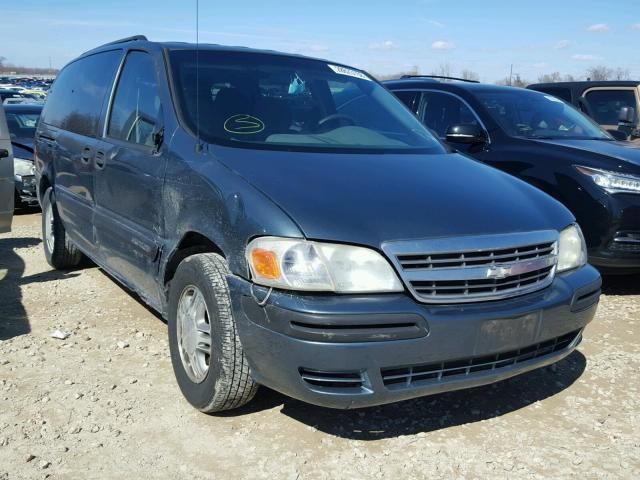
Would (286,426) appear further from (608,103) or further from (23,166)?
(608,103)

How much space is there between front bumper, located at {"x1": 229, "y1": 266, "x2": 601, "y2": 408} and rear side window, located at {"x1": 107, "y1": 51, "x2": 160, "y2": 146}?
1.43 metres

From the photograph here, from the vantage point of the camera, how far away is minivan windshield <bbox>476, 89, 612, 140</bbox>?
5.96 metres

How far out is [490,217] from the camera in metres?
2.88

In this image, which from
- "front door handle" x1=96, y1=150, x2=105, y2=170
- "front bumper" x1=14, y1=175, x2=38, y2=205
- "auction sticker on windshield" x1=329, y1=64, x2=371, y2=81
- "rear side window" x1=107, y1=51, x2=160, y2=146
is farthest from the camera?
"front bumper" x1=14, y1=175, x2=38, y2=205

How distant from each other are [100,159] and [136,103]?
0.50 m

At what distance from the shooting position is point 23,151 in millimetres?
9203

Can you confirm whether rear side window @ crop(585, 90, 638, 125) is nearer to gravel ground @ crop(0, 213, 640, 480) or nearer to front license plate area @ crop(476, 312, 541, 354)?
gravel ground @ crop(0, 213, 640, 480)

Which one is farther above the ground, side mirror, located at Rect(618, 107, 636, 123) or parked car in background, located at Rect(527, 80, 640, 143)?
parked car in background, located at Rect(527, 80, 640, 143)

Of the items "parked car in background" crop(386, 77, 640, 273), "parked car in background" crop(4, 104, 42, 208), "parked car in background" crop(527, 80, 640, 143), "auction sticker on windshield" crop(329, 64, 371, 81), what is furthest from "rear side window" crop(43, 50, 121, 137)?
"parked car in background" crop(527, 80, 640, 143)

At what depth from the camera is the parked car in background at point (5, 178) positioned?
16.7 ft

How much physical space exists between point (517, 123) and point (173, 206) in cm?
387

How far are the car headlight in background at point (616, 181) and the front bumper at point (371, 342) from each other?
271 cm

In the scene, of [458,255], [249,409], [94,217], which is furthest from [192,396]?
[94,217]

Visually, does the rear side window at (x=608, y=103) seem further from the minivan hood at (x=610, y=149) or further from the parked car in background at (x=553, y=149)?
the minivan hood at (x=610, y=149)
